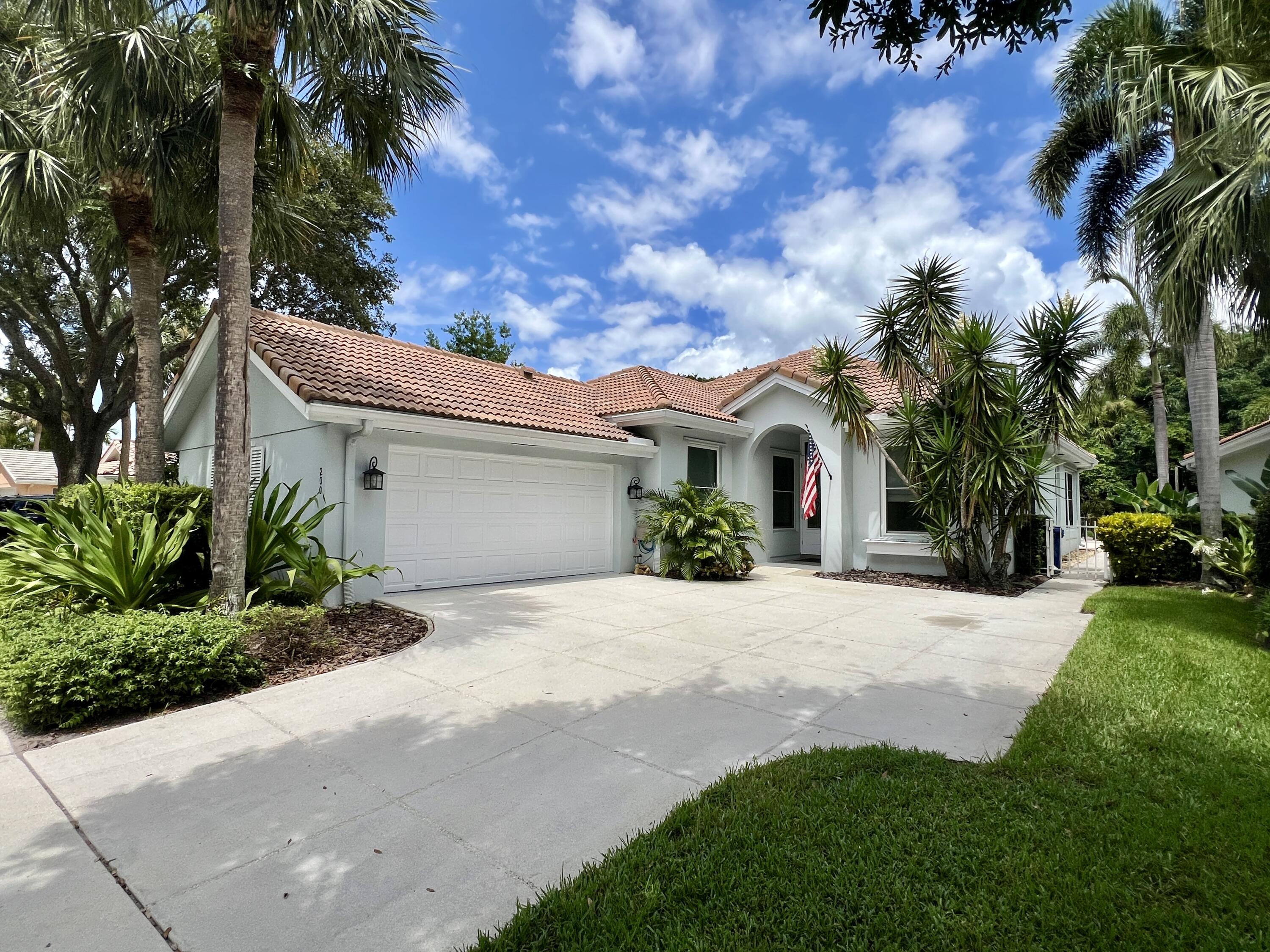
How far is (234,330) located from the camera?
6.80 m

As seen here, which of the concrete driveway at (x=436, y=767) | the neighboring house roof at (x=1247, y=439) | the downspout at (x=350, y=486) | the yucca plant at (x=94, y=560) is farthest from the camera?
the neighboring house roof at (x=1247, y=439)

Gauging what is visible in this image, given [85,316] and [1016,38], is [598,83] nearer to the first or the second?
[1016,38]

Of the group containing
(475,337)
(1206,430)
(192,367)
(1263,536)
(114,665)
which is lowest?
(114,665)

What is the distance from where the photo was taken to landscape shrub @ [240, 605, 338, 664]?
6039 millimetres

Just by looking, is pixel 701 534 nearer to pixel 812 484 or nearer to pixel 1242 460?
pixel 812 484

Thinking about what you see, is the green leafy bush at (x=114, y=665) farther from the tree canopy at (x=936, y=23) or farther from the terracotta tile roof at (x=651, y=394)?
the terracotta tile roof at (x=651, y=394)

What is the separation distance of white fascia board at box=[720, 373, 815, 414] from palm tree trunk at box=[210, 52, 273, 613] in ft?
35.5

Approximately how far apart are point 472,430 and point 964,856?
905 cm

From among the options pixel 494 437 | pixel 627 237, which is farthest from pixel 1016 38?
pixel 627 237

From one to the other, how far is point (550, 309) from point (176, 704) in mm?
28103

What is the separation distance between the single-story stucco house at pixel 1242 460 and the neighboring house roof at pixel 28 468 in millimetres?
45670

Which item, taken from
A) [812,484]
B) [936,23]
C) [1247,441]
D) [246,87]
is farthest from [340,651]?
[1247,441]

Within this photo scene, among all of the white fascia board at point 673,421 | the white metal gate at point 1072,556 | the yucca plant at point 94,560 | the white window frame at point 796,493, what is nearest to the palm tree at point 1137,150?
the white metal gate at point 1072,556

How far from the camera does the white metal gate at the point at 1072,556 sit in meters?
13.9
